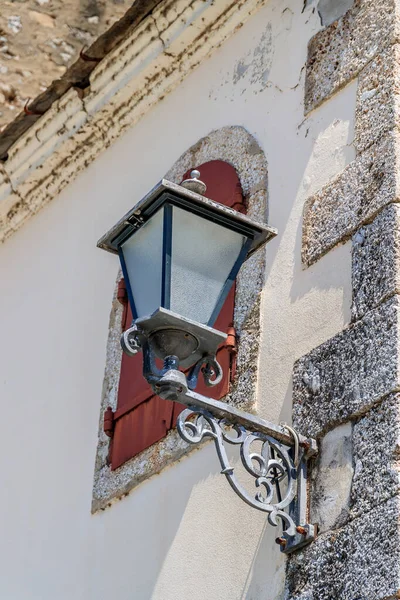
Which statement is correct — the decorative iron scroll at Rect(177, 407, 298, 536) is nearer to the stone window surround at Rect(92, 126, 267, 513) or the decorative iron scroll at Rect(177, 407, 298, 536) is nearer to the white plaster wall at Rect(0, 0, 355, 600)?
the white plaster wall at Rect(0, 0, 355, 600)

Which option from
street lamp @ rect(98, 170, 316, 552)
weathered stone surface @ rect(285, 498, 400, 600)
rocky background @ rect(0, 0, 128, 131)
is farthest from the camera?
rocky background @ rect(0, 0, 128, 131)

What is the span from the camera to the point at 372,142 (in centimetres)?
418

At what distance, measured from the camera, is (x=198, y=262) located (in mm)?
3693

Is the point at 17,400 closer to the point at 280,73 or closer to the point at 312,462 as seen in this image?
the point at 280,73

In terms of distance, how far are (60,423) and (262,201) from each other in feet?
4.33

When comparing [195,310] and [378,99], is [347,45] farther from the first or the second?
[195,310]

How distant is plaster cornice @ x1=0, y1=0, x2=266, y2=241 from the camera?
5.43m

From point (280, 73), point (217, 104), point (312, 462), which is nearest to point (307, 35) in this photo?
point (280, 73)

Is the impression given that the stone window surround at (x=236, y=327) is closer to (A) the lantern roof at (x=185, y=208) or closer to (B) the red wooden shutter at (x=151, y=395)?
(B) the red wooden shutter at (x=151, y=395)

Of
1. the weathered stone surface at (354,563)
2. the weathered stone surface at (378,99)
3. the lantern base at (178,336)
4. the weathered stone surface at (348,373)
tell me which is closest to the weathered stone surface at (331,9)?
the weathered stone surface at (378,99)

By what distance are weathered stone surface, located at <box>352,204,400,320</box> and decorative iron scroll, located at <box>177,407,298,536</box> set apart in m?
0.45

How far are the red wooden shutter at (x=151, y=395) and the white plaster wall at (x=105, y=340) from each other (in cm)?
16

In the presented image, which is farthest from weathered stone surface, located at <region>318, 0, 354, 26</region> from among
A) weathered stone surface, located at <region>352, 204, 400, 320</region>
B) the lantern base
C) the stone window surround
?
the lantern base

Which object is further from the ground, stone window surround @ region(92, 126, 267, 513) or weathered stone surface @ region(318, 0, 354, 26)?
weathered stone surface @ region(318, 0, 354, 26)
